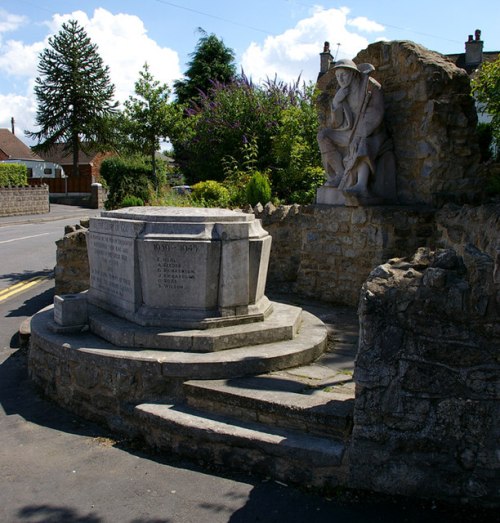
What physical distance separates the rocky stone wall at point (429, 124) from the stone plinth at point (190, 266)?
2.94 meters

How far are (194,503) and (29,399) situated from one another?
2884mm

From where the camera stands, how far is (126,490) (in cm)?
424

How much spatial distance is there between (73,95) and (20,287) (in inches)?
1464

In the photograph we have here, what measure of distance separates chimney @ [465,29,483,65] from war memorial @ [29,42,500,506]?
2339 cm

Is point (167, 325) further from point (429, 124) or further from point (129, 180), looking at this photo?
point (129, 180)

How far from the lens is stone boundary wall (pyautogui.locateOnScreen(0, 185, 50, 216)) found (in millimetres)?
32244

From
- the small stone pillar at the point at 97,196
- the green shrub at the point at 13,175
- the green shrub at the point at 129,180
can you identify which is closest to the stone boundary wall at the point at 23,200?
the green shrub at the point at 13,175

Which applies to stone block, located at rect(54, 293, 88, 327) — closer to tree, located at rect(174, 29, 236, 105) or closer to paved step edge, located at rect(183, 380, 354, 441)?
paved step edge, located at rect(183, 380, 354, 441)

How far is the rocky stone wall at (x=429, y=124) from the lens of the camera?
25.4ft

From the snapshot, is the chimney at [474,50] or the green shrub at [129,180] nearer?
the green shrub at [129,180]

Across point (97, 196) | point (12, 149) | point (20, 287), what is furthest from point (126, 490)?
point (12, 149)

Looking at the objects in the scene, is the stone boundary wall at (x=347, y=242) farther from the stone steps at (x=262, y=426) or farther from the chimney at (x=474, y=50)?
the chimney at (x=474, y=50)

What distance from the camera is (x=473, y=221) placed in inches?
252

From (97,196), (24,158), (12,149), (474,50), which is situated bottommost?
(97,196)
